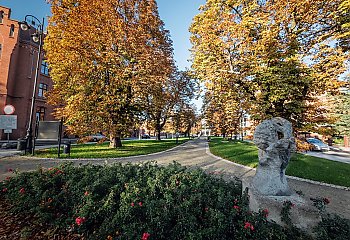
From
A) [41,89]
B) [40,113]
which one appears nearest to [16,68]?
[41,89]

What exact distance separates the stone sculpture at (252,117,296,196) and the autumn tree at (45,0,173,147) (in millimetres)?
9574

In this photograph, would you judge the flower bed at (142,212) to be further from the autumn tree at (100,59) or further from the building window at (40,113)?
the building window at (40,113)

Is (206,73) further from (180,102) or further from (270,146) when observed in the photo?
(180,102)

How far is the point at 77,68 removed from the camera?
1096 centimetres

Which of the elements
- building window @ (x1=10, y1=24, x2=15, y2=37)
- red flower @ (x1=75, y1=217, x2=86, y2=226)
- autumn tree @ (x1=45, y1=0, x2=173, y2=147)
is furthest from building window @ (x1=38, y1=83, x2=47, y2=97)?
red flower @ (x1=75, y1=217, x2=86, y2=226)

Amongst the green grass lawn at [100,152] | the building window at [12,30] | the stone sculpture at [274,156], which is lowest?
the green grass lawn at [100,152]

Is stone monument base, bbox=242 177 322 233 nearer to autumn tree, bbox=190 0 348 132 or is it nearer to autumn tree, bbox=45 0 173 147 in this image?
autumn tree, bbox=190 0 348 132

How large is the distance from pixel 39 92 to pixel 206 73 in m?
27.3

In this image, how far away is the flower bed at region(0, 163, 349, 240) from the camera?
2594 millimetres

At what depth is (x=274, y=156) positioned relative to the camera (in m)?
3.53

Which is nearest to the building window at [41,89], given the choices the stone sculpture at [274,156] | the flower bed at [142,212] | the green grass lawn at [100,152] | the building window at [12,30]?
the building window at [12,30]

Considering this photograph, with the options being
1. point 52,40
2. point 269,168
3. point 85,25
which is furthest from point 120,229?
point 52,40

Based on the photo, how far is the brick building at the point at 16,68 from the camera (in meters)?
21.1

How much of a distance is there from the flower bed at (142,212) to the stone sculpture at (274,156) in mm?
634
